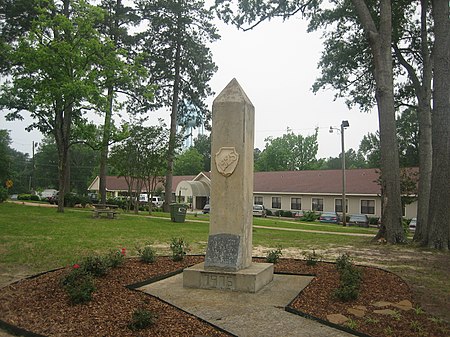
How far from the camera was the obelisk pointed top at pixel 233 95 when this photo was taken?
7.25 metres

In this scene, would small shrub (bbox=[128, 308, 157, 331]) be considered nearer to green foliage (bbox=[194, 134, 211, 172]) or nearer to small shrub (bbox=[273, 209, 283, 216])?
small shrub (bbox=[273, 209, 283, 216])

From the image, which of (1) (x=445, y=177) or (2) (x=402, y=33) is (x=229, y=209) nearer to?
(1) (x=445, y=177)

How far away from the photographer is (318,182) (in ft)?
149

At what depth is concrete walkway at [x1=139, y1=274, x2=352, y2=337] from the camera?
4886 millimetres

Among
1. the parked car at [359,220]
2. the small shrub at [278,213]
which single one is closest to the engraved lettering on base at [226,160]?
the parked car at [359,220]

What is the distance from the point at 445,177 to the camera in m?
13.6

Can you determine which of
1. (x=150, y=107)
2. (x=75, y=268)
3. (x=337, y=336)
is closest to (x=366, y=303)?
(x=337, y=336)

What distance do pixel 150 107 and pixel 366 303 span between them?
2896 centimetres

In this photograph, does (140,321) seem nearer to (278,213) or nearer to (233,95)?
(233,95)

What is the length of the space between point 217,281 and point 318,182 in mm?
39916

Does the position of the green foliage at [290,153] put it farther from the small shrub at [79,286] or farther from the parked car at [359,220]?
the small shrub at [79,286]

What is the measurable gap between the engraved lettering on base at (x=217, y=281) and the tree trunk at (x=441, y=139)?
9560 millimetres

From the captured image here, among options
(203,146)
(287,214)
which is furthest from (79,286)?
(203,146)

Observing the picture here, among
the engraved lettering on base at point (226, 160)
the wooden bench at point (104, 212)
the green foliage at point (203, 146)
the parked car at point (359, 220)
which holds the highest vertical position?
the green foliage at point (203, 146)
